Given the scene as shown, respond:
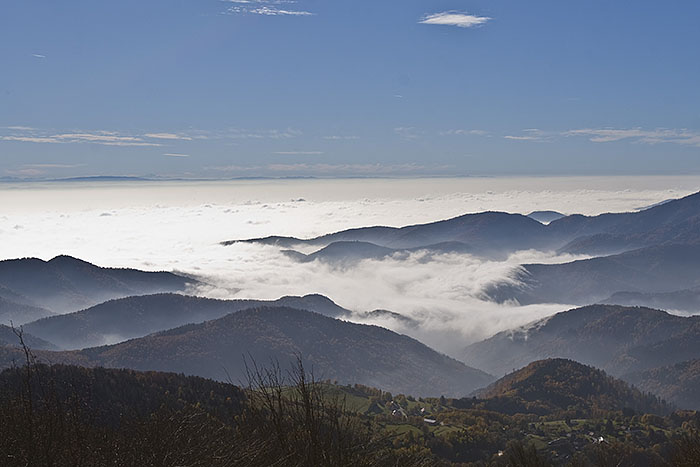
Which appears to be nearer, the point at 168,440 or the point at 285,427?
the point at 168,440

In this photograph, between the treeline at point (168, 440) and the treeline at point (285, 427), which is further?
the treeline at point (285, 427)

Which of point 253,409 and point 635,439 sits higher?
point 253,409

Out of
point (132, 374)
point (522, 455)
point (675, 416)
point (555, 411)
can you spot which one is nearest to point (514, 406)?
point (555, 411)

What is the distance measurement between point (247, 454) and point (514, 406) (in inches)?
7072

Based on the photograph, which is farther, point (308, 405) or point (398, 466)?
point (398, 466)

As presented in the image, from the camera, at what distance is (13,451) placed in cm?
1588

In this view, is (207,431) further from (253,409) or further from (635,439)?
(635,439)

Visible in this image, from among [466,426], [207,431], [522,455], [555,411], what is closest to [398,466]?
[207,431]

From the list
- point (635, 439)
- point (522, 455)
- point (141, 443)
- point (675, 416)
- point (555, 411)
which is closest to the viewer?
point (141, 443)

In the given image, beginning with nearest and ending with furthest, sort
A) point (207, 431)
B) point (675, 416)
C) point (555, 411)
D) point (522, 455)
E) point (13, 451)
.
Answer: point (13, 451) → point (207, 431) → point (522, 455) → point (675, 416) → point (555, 411)

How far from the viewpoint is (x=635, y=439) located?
442ft

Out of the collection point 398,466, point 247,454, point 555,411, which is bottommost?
point 555,411

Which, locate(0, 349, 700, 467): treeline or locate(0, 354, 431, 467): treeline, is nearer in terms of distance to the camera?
locate(0, 354, 431, 467): treeline

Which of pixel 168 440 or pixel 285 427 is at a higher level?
pixel 168 440
